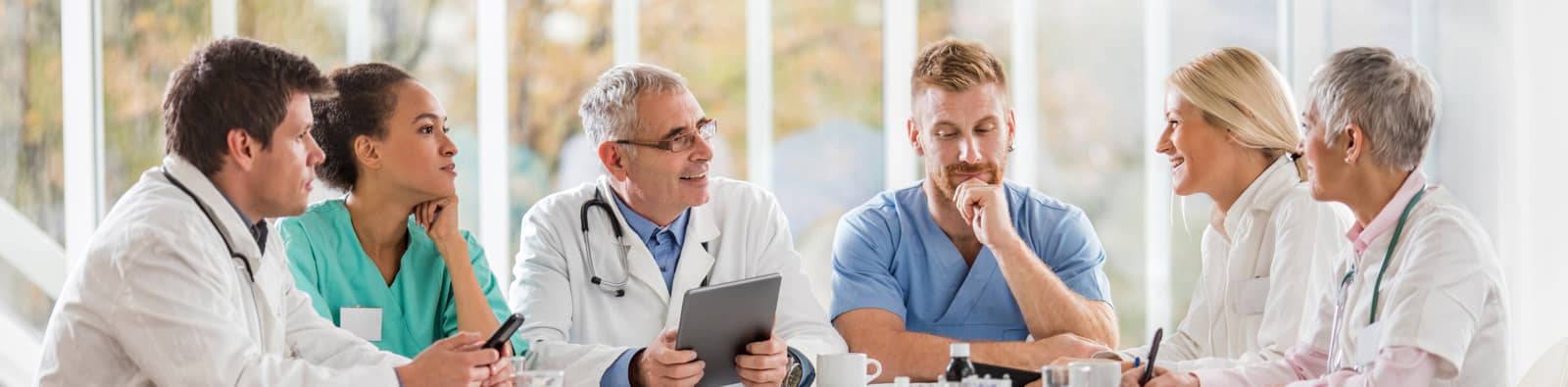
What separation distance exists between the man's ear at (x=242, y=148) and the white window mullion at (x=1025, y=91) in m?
3.92

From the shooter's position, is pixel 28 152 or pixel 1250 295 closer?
pixel 1250 295

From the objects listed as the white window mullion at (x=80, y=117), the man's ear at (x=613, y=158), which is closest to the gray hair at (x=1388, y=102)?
the man's ear at (x=613, y=158)

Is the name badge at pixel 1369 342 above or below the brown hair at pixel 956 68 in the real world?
below

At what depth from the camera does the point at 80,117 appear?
479cm

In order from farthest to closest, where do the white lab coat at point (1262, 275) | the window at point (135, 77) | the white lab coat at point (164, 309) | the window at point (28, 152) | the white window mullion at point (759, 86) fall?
the white window mullion at point (759, 86) < the window at point (135, 77) < the window at point (28, 152) < the white lab coat at point (1262, 275) < the white lab coat at point (164, 309)

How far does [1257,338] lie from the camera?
3189 mm

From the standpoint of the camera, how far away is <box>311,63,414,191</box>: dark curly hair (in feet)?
10.4

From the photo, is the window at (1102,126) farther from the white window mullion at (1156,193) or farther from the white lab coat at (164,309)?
the white lab coat at (164,309)

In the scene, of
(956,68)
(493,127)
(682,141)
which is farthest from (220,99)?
(493,127)

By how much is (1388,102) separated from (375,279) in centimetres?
214

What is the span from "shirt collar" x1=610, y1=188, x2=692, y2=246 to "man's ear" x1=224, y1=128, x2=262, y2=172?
1257 mm

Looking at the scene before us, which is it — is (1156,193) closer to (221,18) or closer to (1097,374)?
(1097,374)

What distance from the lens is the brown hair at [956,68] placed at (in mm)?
3676

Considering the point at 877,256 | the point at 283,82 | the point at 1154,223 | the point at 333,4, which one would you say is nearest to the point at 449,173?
the point at 283,82
